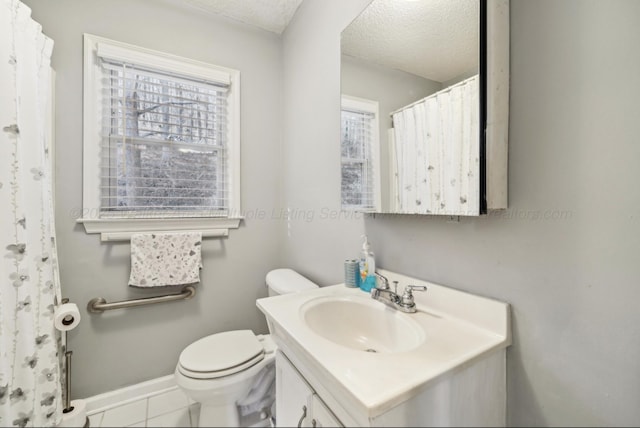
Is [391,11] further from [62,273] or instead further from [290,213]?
[62,273]

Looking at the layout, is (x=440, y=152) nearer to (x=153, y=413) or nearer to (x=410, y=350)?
(x=410, y=350)

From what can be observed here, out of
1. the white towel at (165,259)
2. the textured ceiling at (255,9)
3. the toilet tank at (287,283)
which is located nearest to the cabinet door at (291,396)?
the toilet tank at (287,283)

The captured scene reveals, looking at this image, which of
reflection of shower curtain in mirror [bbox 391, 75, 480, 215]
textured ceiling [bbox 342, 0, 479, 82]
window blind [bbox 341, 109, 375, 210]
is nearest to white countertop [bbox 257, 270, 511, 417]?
reflection of shower curtain in mirror [bbox 391, 75, 480, 215]

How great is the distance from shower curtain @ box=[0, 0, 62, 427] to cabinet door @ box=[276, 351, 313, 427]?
1.04 metres

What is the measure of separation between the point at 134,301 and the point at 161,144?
0.92m

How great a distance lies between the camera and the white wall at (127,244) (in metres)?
1.35

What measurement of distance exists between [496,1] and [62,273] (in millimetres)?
2095

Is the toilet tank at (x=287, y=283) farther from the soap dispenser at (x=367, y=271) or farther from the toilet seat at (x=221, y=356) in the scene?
the soap dispenser at (x=367, y=271)

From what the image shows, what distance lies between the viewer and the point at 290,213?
1814 mm

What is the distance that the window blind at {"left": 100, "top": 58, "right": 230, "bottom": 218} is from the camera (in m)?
1.45

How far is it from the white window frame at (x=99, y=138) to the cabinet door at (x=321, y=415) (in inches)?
49.1

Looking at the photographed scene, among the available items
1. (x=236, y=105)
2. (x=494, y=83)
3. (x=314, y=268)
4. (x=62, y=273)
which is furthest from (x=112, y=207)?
(x=494, y=83)

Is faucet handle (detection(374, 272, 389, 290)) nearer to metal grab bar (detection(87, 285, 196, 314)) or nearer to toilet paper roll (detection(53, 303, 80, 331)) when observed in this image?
metal grab bar (detection(87, 285, 196, 314))

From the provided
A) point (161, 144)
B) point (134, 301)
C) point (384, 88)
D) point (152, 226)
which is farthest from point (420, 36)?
point (134, 301)
